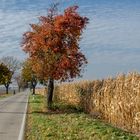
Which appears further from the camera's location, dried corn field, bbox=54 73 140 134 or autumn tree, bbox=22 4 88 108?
autumn tree, bbox=22 4 88 108

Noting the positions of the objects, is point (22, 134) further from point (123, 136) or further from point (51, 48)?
point (51, 48)

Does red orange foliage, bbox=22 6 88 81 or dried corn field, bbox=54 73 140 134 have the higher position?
red orange foliage, bbox=22 6 88 81

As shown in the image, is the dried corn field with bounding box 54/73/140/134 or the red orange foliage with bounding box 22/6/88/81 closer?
the dried corn field with bounding box 54/73/140/134

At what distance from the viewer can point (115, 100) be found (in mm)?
24703

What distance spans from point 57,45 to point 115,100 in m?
12.4

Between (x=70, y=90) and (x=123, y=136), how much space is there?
28.8 m

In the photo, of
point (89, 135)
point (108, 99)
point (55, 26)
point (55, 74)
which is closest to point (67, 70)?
point (55, 74)

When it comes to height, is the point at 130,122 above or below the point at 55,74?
below

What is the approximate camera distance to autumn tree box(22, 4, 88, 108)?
1422 inches

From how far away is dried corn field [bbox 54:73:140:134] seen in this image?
68.4 ft

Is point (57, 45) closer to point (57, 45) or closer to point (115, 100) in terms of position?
point (57, 45)

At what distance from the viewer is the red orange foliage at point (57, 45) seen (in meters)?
36.1

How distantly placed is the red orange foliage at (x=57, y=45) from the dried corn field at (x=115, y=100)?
6.72ft

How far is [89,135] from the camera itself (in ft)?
55.8
